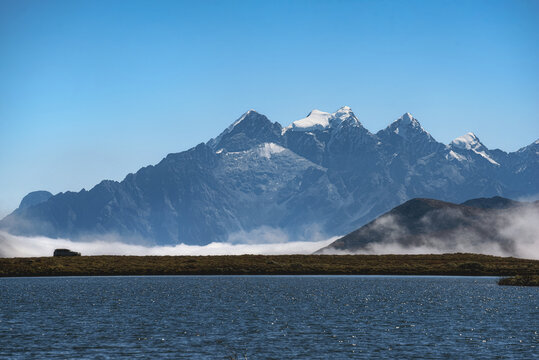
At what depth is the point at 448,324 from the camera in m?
86.1

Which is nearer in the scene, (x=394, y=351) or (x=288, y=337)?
(x=394, y=351)

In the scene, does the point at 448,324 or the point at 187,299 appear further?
the point at 187,299

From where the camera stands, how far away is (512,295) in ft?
443

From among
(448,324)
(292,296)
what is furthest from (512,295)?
(448,324)

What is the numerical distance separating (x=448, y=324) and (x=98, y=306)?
50691 mm

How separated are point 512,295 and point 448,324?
54.0 metres

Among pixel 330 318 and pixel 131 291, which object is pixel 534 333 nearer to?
pixel 330 318

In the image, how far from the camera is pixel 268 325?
84.2 meters

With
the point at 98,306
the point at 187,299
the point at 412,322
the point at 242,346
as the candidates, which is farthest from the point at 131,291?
the point at 242,346

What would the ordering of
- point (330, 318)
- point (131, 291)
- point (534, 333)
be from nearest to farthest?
point (534, 333) < point (330, 318) < point (131, 291)

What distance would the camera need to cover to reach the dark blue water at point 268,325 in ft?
213

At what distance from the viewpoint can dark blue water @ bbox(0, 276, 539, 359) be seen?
6481 centimetres

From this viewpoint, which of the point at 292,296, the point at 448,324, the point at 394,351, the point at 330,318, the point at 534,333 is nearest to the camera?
the point at 394,351

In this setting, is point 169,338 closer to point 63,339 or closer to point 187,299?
point 63,339
